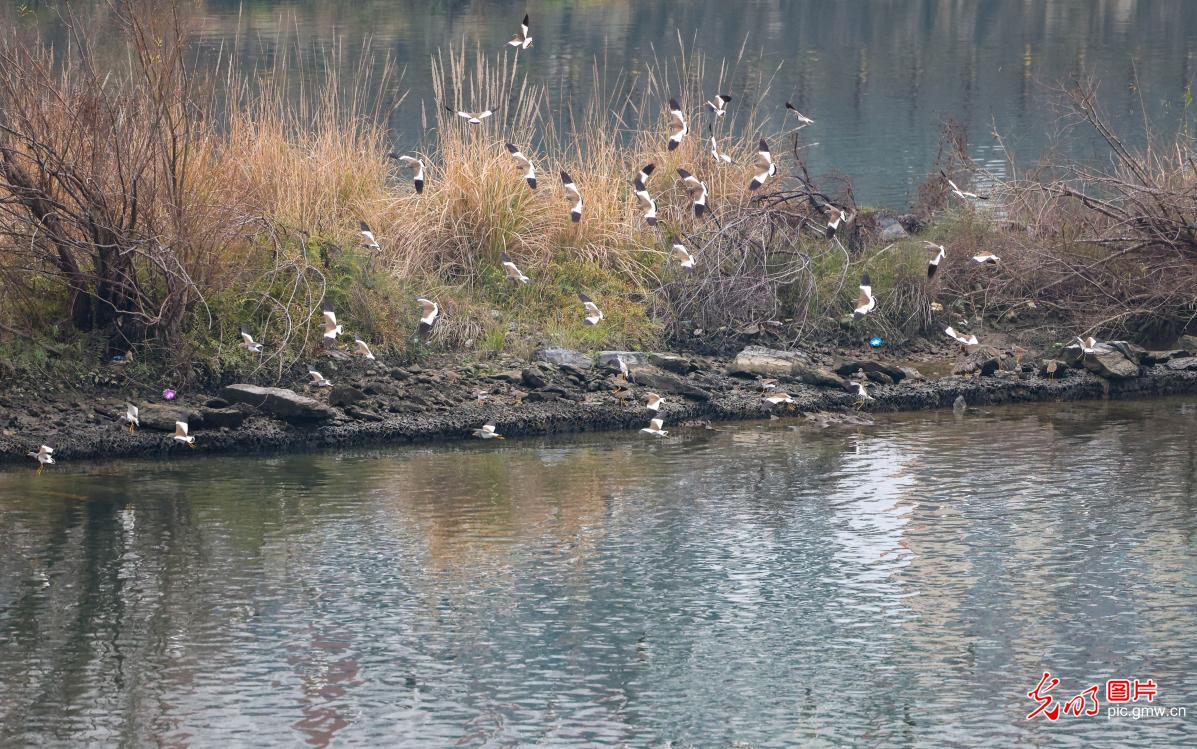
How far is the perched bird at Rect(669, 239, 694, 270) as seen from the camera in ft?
41.7

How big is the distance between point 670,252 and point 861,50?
23685mm

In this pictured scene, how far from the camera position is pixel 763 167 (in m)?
13.1

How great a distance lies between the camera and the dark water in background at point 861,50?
24250 mm

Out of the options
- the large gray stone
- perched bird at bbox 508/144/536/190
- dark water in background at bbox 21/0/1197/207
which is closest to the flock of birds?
perched bird at bbox 508/144/536/190

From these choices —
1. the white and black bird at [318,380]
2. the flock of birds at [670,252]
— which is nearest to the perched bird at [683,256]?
the flock of birds at [670,252]

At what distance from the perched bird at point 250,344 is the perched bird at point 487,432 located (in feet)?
5.40

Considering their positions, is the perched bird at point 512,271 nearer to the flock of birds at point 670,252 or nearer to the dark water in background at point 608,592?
the flock of birds at point 670,252

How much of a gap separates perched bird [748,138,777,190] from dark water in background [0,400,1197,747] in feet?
9.89

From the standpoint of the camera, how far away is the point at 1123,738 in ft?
19.0

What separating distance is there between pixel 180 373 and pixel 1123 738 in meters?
6.96

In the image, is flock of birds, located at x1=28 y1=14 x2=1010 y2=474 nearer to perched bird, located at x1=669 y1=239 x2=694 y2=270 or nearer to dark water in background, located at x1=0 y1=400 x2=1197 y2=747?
perched bird, located at x1=669 y1=239 x2=694 y2=270

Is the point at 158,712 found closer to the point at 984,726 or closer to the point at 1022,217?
the point at 984,726

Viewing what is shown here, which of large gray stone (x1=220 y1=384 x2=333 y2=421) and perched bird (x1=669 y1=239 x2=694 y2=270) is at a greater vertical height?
perched bird (x1=669 y1=239 x2=694 y2=270)

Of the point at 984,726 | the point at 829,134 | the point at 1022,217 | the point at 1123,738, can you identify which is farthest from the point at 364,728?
the point at 829,134
